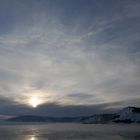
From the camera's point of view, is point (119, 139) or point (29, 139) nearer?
point (119, 139)

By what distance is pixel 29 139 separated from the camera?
90812 millimetres

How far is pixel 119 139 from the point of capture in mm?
80875

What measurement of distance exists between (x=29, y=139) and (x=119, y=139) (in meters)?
28.4
